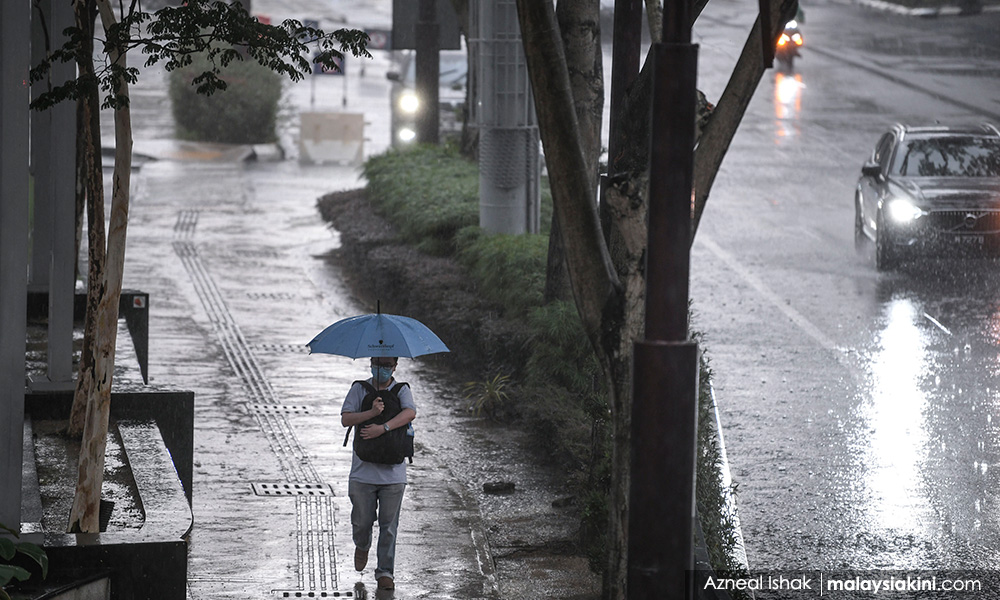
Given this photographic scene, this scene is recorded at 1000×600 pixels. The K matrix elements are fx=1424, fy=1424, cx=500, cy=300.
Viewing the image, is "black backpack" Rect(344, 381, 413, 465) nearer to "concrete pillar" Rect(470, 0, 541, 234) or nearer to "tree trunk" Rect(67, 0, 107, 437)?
"tree trunk" Rect(67, 0, 107, 437)

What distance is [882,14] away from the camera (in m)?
45.8

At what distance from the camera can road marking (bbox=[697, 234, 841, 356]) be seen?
48.7 feet

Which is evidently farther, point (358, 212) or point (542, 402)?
point (358, 212)

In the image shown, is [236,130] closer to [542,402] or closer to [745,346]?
[745,346]

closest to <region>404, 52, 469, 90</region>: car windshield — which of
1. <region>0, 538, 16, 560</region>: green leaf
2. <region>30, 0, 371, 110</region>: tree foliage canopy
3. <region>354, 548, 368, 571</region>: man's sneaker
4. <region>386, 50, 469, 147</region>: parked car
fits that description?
<region>386, 50, 469, 147</region>: parked car

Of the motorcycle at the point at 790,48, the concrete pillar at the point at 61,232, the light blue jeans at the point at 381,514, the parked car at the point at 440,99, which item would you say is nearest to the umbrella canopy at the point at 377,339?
the light blue jeans at the point at 381,514

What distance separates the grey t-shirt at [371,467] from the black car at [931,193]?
11.4m

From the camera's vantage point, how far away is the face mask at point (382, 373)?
795cm

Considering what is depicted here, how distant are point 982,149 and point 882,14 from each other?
28501mm

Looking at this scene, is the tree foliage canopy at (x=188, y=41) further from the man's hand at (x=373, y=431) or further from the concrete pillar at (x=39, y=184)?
the concrete pillar at (x=39, y=184)

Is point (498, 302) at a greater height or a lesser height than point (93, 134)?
lesser

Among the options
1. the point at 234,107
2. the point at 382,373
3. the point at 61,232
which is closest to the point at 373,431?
the point at 382,373

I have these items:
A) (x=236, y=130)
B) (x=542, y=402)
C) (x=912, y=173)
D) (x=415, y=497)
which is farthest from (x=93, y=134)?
(x=236, y=130)

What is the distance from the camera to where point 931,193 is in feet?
58.5
